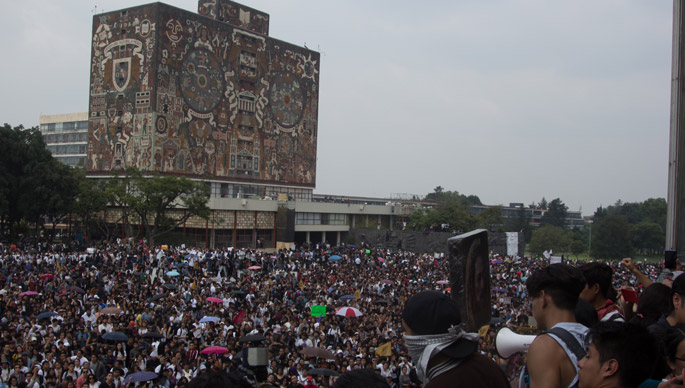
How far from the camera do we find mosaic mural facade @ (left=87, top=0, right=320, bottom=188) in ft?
142

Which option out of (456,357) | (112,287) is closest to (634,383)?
(456,357)

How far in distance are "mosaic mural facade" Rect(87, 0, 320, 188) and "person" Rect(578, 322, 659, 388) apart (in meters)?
43.5

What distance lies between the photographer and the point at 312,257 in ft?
103

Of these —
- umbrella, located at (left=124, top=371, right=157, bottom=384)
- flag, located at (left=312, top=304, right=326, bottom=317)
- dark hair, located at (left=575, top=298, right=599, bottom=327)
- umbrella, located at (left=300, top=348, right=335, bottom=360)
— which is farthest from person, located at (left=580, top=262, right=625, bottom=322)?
flag, located at (left=312, top=304, right=326, bottom=317)

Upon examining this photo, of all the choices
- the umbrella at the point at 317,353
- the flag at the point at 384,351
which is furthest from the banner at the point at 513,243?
the umbrella at the point at 317,353

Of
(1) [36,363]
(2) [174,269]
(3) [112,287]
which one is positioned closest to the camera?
(1) [36,363]

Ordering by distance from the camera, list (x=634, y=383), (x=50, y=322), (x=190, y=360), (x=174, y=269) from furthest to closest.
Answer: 1. (x=174, y=269)
2. (x=50, y=322)
3. (x=190, y=360)
4. (x=634, y=383)

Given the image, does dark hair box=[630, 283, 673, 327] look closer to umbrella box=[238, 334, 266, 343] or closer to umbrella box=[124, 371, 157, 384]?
umbrella box=[124, 371, 157, 384]

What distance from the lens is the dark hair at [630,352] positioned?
94.5 inches

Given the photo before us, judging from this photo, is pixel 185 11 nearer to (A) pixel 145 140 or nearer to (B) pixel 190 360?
(A) pixel 145 140

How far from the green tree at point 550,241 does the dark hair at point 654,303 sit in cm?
5212

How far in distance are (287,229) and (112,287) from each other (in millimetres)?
31538

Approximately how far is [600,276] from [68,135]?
82.4m

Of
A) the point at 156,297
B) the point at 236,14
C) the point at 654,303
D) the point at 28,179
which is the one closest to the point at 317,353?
the point at 156,297
